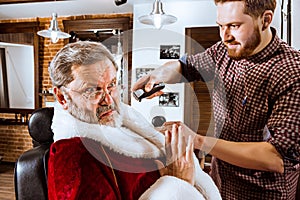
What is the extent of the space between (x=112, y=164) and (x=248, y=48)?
0.56 metres

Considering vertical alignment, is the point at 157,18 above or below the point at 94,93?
above

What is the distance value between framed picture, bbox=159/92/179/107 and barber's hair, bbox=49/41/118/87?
0.24m

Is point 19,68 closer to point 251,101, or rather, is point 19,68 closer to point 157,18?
point 157,18

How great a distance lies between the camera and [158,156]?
1127 mm

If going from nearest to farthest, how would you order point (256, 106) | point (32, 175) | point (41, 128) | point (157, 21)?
point (256, 106)
point (32, 175)
point (41, 128)
point (157, 21)

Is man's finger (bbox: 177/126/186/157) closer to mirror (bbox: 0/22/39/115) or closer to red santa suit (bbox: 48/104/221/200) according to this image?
red santa suit (bbox: 48/104/221/200)

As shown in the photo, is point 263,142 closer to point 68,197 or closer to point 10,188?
point 68,197

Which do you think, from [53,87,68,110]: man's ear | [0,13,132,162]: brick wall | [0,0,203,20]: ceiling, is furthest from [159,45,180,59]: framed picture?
[0,13,132,162]: brick wall

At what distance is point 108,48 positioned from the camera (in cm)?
115

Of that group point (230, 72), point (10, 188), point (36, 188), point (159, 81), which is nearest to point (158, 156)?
point (159, 81)

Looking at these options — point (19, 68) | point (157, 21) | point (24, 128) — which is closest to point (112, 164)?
point (157, 21)

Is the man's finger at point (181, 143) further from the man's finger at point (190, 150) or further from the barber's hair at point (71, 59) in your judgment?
the barber's hair at point (71, 59)

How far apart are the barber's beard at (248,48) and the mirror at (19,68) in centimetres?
484

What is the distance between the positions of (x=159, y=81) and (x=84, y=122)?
0.30 metres
